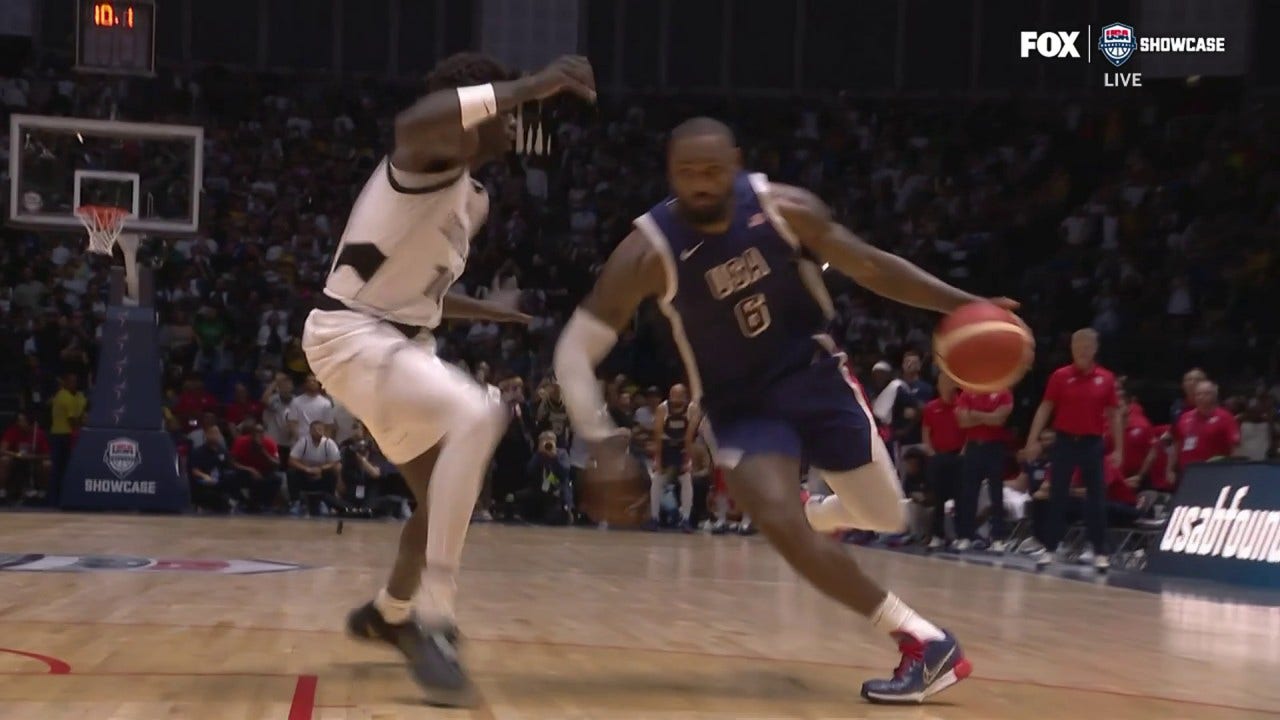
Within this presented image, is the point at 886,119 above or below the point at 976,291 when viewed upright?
above

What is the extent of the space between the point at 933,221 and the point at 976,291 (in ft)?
4.84

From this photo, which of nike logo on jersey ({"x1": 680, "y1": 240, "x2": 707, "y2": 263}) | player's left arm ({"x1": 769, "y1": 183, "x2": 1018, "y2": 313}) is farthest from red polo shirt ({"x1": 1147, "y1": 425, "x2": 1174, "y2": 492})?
nike logo on jersey ({"x1": 680, "y1": 240, "x2": 707, "y2": 263})

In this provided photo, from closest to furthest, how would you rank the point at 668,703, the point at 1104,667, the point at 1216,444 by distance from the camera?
the point at 668,703 < the point at 1104,667 < the point at 1216,444

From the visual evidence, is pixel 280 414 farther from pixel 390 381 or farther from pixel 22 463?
pixel 390 381

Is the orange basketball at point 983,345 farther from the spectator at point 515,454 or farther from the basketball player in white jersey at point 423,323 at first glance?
the spectator at point 515,454

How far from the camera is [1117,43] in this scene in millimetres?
26156

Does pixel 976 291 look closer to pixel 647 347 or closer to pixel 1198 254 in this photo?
pixel 1198 254

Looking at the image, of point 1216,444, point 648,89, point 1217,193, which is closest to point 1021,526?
point 1216,444

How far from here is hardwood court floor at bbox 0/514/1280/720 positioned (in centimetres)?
474

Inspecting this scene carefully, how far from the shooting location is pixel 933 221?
2466 centimetres

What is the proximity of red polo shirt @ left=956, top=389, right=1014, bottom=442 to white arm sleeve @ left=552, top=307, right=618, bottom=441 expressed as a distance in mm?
8551

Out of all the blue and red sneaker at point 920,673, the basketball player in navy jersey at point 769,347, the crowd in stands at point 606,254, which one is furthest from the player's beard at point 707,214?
the crowd in stands at point 606,254

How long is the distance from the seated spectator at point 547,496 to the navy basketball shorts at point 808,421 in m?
13.2

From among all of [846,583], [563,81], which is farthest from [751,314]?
[563,81]
